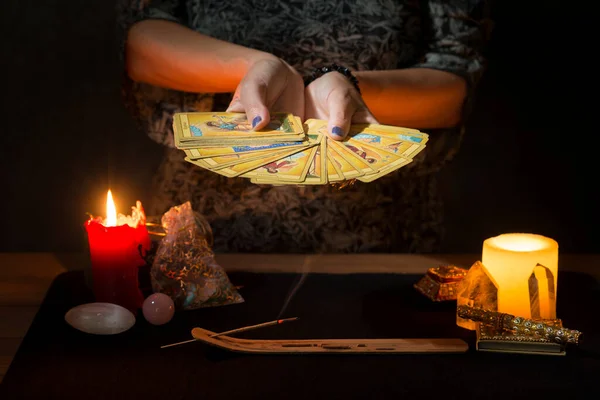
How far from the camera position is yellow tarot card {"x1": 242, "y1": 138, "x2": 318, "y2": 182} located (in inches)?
37.9

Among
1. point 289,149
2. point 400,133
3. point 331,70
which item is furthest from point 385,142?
point 331,70

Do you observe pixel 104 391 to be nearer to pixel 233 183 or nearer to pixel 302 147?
pixel 302 147

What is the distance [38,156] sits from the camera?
1.64 m

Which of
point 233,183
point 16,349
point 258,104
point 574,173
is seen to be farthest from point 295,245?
point 574,173

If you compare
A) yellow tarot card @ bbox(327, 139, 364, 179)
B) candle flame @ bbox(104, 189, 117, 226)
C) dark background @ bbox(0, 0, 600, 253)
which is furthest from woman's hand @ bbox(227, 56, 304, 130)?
dark background @ bbox(0, 0, 600, 253)

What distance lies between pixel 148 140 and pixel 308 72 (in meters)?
0.44

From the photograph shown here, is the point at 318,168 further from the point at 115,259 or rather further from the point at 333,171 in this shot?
the point at 115,259

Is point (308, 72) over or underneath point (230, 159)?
over

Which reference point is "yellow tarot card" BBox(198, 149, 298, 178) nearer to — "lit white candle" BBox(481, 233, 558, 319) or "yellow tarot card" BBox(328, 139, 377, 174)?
"yellow tarot card" BBox(328, 139, 377, 174)

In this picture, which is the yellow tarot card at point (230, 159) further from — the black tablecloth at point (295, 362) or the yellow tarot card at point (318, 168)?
the black tablecloth at point (295, 362)

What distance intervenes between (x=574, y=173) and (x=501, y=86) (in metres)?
0.26

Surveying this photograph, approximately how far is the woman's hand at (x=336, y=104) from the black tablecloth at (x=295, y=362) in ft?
0.89

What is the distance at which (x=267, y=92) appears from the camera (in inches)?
44.7

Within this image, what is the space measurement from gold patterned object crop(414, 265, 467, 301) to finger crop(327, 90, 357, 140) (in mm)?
277
